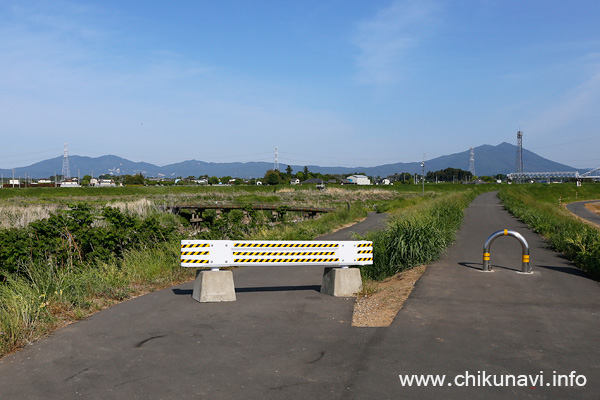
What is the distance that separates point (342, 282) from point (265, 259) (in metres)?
1.54

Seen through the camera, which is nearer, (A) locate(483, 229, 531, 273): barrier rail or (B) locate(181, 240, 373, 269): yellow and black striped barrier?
(B) locate(181, 240, 373, 269): yellow and black striped barrier

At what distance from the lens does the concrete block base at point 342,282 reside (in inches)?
371

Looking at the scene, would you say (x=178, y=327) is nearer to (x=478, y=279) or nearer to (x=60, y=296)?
(x=60, y=296)

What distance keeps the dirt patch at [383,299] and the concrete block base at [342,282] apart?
0.63 feet

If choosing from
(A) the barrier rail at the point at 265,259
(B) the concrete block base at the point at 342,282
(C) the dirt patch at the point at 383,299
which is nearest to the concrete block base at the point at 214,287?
(A) the barrier rail at the point at 265,259

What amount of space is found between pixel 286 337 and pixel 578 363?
3.49m

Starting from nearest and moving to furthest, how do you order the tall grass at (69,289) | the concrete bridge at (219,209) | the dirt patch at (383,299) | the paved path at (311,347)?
the paved path at (311,347) < the tall grass at (69,289) < the dirt patch at (383,299) < the concrete bridge at (219,209)

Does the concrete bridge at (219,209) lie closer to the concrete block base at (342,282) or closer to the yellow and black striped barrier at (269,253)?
the concrete block base at (342,282)

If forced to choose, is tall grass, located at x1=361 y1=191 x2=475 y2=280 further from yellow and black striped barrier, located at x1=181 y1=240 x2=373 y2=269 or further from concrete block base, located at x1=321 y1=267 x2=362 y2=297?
yellow and black striped barrier, located at x1=181 y1=240 x2=373 y2=269

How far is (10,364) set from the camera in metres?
5.76

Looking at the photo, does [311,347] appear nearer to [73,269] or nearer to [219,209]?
[73,269]

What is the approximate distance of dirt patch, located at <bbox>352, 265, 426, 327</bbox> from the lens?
25.1ft

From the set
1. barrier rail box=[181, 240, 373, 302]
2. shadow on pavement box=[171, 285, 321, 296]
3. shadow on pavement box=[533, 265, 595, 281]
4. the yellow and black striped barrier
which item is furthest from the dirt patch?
shadow on pavement box=[533, 265, 595, 281]

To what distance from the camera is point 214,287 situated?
8.88 m
